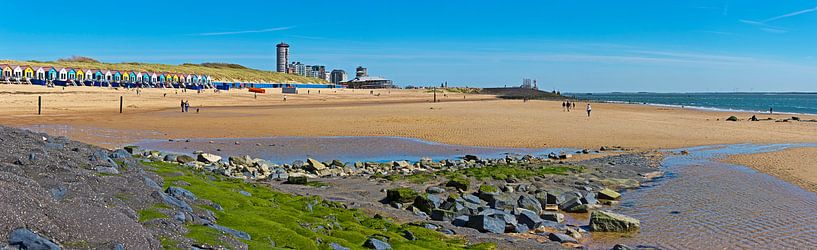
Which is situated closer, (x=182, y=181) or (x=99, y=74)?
(x=182, y=181)

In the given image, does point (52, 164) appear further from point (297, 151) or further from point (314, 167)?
point (297, 151)

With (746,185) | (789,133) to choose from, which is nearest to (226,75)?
(789,133)

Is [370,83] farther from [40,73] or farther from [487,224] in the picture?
[487,224]

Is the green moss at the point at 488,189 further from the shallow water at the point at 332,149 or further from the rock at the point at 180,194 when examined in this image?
the shallow water at the point at 332,149

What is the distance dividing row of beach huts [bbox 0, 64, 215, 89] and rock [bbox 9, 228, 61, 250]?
85187mm

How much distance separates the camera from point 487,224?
34.6 feet

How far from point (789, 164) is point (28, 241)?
2270cm

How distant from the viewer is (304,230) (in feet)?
26.2

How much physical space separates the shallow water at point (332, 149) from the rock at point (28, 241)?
1664 cm

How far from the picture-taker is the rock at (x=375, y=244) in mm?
7734

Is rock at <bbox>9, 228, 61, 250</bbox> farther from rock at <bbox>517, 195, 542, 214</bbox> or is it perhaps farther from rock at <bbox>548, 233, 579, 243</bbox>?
rock at <bbox>517, 195, 542, 214</bbox>

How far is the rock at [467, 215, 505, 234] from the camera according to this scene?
34.3ft

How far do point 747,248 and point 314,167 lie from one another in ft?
37.8

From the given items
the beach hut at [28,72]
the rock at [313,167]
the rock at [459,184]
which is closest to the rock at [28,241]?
the rock at [459,184]
